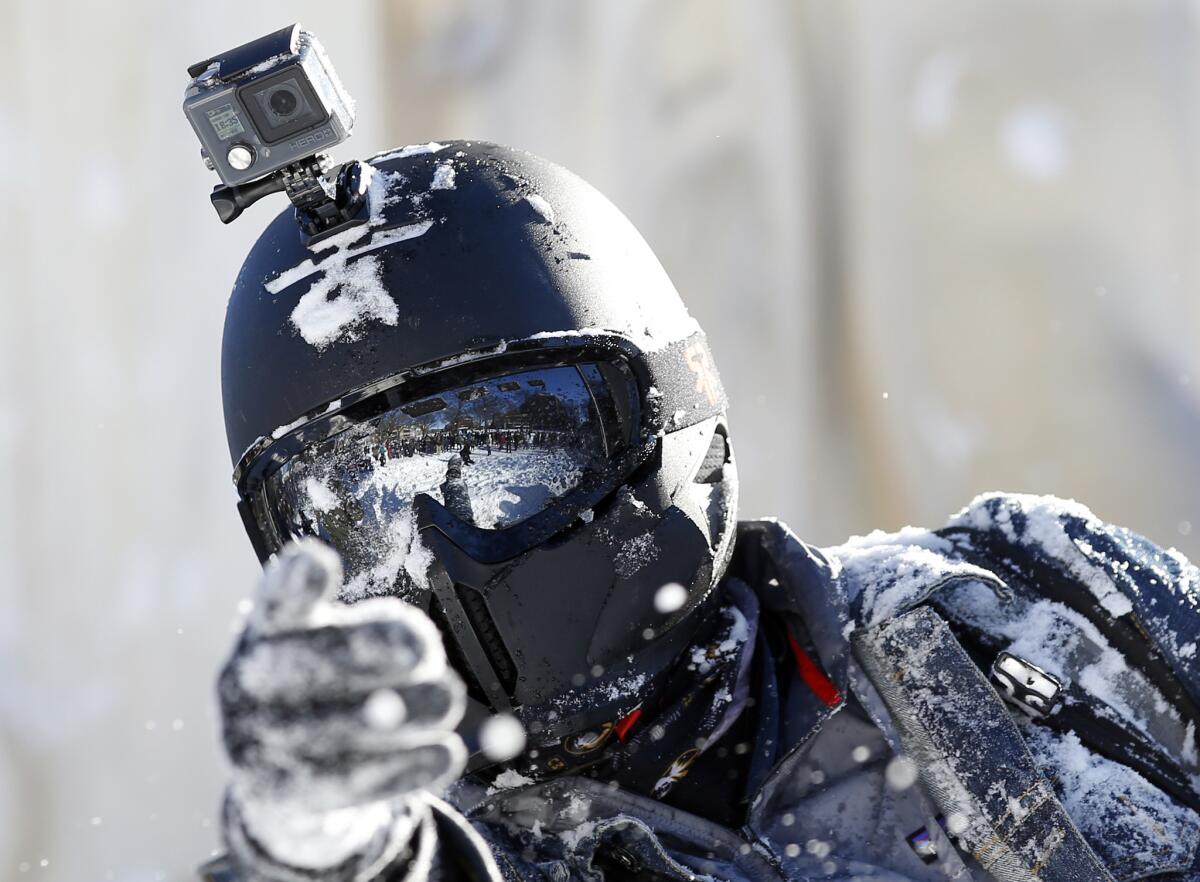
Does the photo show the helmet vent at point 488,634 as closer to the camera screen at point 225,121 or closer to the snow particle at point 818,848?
the snow particle at point 818,848

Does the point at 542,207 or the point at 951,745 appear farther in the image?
the point at 542,207

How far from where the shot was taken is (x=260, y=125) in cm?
142

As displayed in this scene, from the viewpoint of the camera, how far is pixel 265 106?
4.61 ft

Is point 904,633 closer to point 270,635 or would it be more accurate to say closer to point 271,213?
point 270,635

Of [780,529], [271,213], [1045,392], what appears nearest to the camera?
[780,529]

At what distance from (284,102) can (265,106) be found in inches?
0.9

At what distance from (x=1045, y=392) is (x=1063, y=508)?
326 cm

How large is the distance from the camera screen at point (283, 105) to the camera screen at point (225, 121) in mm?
20

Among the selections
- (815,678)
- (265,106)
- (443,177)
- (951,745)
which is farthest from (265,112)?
(951,745)

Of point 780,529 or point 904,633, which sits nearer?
point 904,633

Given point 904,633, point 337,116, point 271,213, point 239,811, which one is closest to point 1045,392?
point 271,213

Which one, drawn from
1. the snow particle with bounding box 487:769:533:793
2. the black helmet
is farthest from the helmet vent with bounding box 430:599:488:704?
the snow particle with bounding box 487:769:533:793

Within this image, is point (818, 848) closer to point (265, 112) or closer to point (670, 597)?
point (670, 597)

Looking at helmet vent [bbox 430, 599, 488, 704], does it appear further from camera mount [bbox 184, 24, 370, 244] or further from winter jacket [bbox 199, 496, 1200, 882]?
camera mount [bbox 184, 24, 370, 244]
